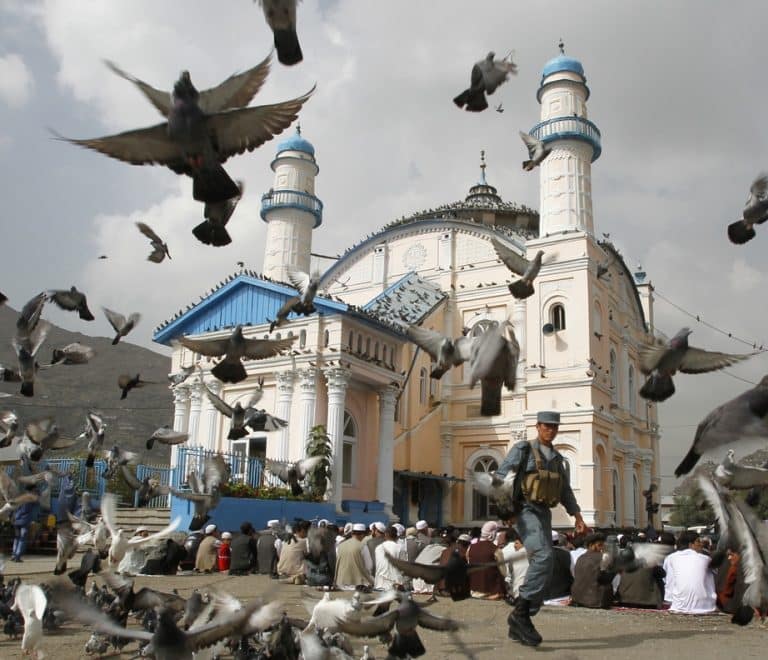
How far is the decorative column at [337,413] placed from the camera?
74.3 feet

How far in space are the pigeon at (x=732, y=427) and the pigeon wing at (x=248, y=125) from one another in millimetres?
4139

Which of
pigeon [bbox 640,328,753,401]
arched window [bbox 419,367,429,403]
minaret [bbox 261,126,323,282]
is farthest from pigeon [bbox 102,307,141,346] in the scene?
minaret [bbox 261,126,323,282]

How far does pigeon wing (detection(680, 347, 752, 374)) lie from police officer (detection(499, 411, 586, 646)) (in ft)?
5.71

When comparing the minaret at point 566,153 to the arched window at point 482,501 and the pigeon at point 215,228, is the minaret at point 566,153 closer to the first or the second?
the arched window at point 482,501

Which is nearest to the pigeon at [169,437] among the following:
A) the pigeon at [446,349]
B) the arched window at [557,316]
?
the pigeon at [446,349]

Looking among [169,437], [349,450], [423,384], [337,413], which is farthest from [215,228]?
[423,384]

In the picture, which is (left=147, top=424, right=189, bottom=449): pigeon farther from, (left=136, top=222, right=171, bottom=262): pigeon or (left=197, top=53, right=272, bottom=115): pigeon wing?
(left=197, top=53, right=272, bottom=115): pigeon wing

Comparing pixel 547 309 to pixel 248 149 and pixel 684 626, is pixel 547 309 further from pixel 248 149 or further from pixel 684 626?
pixel 248 149

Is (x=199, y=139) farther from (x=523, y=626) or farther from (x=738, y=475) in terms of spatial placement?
(x=738, y=475)

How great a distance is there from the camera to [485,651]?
6.32 metres

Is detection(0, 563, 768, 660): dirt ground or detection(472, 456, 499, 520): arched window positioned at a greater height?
detection(472, 456, 499, 520): arched window

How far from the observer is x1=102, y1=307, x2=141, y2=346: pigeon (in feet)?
34.4

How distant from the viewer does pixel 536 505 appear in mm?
6840

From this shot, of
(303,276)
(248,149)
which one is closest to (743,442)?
(248,149)
